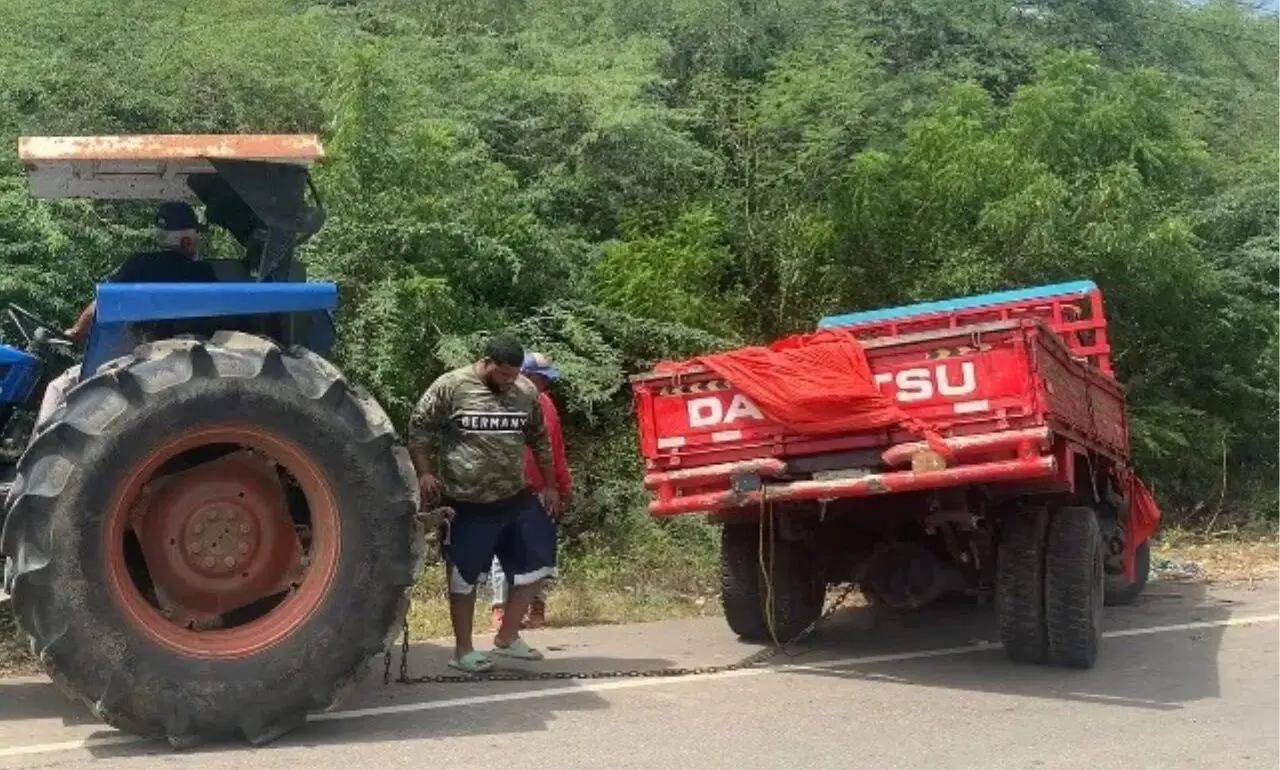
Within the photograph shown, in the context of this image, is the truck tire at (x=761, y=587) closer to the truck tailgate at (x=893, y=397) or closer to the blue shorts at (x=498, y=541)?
the truck tailgate at (x=893, y=397)

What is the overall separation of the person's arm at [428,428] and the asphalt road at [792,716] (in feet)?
3.10

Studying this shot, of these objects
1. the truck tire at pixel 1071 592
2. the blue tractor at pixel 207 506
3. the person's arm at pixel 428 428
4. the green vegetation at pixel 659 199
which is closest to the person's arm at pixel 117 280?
the blue tractor at pixel 207 506

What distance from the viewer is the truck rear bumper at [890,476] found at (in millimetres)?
6516

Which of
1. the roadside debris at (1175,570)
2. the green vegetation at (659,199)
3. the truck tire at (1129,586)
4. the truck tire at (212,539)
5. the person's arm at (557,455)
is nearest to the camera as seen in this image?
the truck tire at (212,539)

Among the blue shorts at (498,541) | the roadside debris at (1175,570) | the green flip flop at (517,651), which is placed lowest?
the roadside debris at (1175,570)

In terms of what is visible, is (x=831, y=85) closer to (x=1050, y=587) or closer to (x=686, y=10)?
(x=686, y=10)

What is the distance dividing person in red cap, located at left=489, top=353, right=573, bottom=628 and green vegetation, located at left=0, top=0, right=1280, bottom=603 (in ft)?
5.78

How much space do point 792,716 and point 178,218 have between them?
3.36 meters

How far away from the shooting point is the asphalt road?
5.32 metres

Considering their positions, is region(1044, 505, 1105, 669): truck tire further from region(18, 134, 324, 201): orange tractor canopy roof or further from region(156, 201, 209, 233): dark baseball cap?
region(156, 201, 209, 233): dark baseball cap

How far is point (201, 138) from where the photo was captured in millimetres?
Result: 5625

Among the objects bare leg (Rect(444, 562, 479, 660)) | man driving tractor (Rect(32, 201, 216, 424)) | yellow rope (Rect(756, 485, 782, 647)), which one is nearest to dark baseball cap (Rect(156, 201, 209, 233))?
man driving tractor (Rect(32, 201, 216, 424))

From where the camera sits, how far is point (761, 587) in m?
8.03

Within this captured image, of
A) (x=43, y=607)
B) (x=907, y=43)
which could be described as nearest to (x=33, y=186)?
(x=43, y=607)
